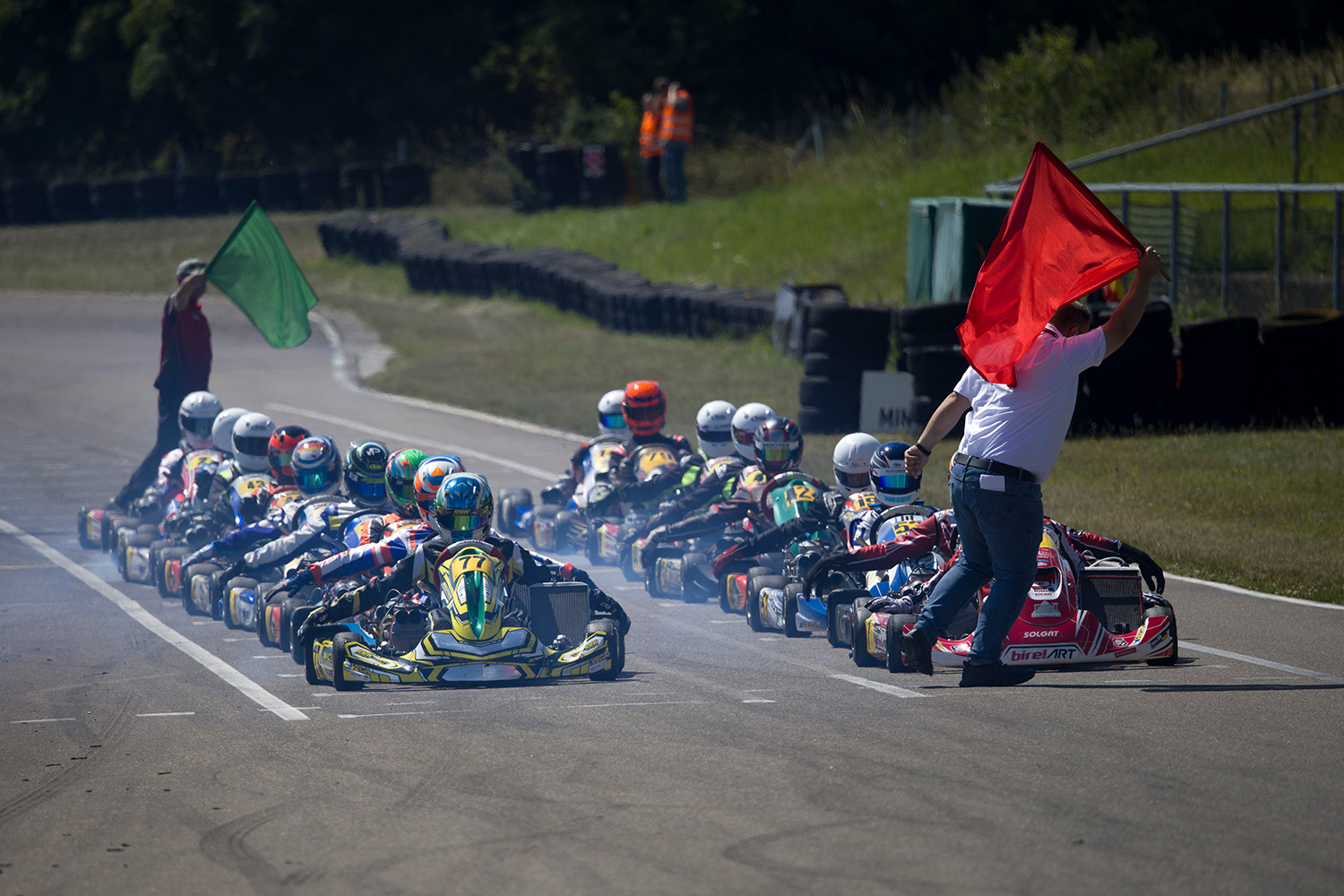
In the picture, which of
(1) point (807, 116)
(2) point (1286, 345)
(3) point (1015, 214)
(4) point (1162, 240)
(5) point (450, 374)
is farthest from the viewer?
(1) point (807, 116)

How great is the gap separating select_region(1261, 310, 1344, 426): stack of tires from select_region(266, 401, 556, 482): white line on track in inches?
279

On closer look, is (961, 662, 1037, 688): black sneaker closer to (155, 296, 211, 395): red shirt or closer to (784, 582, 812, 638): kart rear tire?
(784, 582, 812, 638): kart rear tire

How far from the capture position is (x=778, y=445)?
1090 cm

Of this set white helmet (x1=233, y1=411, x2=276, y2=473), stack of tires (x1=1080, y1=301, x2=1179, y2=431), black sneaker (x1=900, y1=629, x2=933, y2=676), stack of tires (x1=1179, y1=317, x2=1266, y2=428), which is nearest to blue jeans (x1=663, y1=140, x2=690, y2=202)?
stack of tires (x1=1080, y1=301, x2=1179, y2=431)

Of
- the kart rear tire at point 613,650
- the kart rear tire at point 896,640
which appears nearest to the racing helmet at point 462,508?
the kart rear tire at point 613,650

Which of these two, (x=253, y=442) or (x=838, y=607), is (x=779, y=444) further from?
(x=253, y=442)

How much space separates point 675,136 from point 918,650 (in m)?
26.2

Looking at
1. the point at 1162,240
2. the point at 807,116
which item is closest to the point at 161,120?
the point at 807,116

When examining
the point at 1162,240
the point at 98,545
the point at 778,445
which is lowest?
the point at 98,545

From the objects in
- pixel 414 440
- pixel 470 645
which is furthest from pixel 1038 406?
pixel 414 440

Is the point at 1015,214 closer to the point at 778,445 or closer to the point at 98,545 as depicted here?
the point at 778,445

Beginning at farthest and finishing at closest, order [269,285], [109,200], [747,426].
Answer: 1. [109,200]
2. [269,285]
3. [747,426]

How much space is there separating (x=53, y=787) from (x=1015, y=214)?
4.96m

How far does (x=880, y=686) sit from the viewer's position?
789 centimetres
